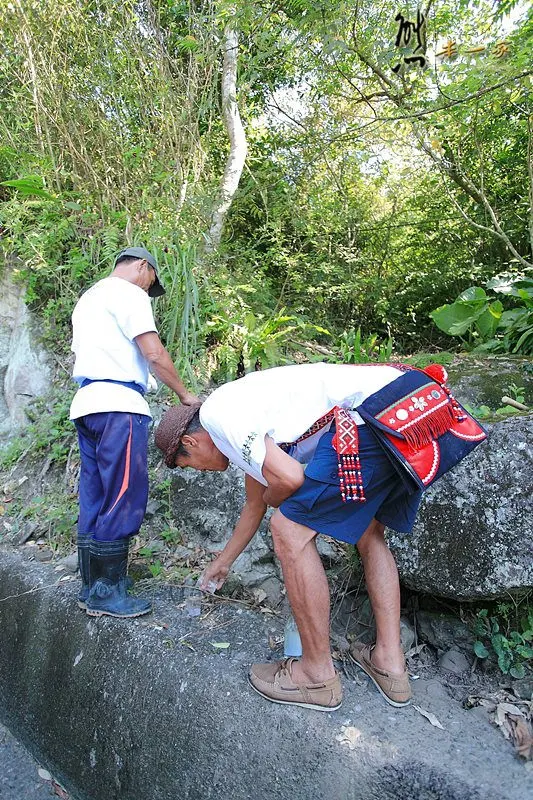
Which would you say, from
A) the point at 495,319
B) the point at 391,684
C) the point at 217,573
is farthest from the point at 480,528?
the point at 495,319

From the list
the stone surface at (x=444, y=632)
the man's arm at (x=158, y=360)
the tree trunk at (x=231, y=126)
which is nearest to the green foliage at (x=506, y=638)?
the stone surface at (x=444, y=632)

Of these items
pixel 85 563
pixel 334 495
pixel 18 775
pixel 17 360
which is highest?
pixel 17 360

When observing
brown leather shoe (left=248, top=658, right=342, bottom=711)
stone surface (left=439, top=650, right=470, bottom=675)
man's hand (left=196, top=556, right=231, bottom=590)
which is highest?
man's hand (left=196, top=556, right=231, bottom=590)

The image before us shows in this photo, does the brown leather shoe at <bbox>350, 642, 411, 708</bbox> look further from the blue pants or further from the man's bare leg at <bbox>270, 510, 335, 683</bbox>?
the blue pants

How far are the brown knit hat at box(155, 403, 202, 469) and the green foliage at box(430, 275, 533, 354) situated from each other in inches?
117

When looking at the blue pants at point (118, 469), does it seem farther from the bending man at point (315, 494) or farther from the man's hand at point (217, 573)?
the bending man at point (315, 494)

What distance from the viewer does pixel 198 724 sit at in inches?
82.9

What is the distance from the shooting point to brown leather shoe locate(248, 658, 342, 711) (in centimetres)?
202

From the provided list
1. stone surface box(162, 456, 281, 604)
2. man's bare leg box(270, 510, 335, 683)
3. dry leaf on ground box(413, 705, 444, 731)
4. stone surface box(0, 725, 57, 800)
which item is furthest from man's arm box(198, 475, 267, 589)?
stone surface box(0, 725, 57, 800)

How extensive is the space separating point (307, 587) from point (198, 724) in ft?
2.21

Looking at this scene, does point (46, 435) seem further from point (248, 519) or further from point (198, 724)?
point (198, 724)

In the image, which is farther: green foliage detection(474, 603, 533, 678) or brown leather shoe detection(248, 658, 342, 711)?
green foliage detection(474, 603, 533, 678)

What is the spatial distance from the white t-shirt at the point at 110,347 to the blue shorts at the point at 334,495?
1026mm

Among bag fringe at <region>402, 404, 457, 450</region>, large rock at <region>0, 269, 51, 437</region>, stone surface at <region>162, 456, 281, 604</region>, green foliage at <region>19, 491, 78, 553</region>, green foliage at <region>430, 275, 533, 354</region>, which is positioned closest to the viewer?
bag fringe at <region>402, 404, 457, 450</region>
